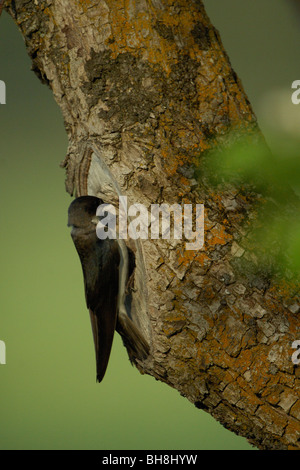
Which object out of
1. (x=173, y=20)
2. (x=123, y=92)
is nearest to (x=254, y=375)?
(x=123, y=92)

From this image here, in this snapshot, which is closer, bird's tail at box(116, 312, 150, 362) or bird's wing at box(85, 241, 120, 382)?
bird's tail at box(116, 312, 150, 362)

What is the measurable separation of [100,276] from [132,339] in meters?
0.21

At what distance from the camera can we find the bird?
1.17m

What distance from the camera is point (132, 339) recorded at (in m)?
1.11

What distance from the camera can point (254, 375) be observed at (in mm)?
901

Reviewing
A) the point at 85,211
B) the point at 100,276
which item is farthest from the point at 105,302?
the point at 85,211

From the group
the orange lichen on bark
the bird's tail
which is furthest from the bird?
the orange lichen on bark

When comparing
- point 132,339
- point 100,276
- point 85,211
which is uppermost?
point 85,211

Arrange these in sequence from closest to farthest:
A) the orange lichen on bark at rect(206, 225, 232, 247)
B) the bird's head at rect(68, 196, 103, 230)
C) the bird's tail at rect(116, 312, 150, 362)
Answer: the orange lichen on bark at rect(206, 225, 232, 247) → the bird's tail at rect(116, 312, 150, 362) → the bird's head at rect(68, 196, 103, 230)

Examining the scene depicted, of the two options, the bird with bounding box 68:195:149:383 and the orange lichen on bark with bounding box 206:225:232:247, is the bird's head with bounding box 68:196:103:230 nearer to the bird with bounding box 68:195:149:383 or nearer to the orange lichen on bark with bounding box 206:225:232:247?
the bird with bounding box 68:195:149:383

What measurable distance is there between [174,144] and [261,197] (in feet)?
0.64

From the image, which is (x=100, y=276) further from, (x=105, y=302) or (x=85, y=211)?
(x=85, y=211)

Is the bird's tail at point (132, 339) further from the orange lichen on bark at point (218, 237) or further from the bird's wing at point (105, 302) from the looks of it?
the orange lichen on bark at point (218, 237)
